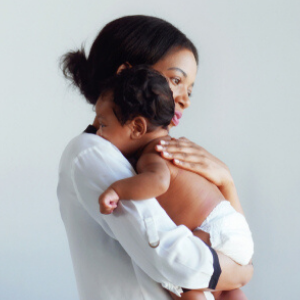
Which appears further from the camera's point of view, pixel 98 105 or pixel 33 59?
pixel 33 59

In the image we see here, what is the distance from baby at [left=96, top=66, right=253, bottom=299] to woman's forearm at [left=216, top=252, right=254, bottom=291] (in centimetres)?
1

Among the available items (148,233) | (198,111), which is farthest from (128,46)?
(198,111)

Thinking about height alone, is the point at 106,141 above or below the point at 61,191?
above

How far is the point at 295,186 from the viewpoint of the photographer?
8.30 ft

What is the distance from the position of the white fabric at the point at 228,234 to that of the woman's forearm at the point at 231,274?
13mm

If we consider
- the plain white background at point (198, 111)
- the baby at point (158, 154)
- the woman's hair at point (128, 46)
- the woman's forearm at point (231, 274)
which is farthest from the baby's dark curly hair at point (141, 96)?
the plain white background at point (198, 111)

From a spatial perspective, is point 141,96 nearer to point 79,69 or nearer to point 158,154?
point 158,154

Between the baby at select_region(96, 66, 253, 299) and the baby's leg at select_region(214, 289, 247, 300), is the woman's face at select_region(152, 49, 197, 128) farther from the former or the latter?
the baby's leg at select_region(214, 289, 247, 300)

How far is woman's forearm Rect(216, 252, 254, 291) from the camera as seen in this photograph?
1101mm

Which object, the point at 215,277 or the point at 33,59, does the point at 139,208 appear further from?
the point at 33,59

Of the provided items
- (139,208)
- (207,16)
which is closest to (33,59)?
(207,16)

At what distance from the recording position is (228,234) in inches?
44.7

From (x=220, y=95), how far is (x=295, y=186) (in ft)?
1.79

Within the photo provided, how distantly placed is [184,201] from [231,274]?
0.58ft
